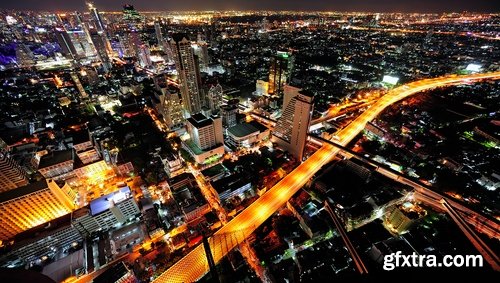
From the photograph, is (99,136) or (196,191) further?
(99,136)

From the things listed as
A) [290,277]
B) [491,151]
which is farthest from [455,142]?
[290,277]

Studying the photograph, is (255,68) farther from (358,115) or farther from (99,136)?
(99,136)

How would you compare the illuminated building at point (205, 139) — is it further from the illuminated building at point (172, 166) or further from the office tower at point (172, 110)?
the office tower at point (172, 110)

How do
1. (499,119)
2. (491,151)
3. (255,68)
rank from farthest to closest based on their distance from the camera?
(255,68)
(499,119)
(491,151)

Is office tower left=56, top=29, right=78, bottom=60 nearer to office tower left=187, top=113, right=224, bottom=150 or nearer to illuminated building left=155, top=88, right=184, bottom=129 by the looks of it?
illuminated building left=155, top=88, right=184, bottom=129

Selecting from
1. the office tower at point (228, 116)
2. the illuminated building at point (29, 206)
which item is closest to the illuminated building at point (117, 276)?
the illuminated building at point (29, 206)

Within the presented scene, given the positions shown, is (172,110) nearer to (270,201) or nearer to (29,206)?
(29,206)

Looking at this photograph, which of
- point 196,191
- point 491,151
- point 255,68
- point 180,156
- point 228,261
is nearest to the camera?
point 228,261
